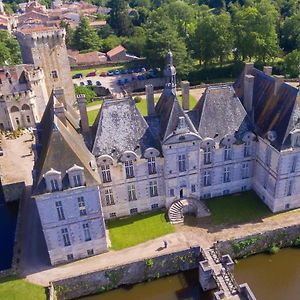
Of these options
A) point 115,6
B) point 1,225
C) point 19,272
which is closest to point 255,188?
point 19,272

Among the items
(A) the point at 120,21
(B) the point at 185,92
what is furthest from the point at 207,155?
(A) the point at 120,21

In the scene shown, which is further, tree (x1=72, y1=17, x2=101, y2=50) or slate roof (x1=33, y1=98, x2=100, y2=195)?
tree (x1=72, y1=17, x2=101, y2=50)

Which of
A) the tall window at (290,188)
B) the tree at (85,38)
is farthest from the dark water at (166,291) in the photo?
the tree at (85,38)

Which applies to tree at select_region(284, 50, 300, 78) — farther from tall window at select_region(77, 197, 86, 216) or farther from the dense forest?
tall window at select_region(77, 197, 86, 216)

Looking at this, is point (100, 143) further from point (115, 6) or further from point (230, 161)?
point (115, 6)

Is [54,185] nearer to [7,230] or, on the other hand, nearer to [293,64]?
[7,230]

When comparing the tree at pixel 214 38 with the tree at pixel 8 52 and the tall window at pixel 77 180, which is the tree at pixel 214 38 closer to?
the tree at pixel 8 52

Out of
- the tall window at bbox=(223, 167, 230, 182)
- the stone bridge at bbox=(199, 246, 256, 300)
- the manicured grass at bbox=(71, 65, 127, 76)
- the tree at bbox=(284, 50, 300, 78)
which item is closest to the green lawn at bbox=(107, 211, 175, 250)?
the stone bridge at bbox=(199, 246, 256, 300)
